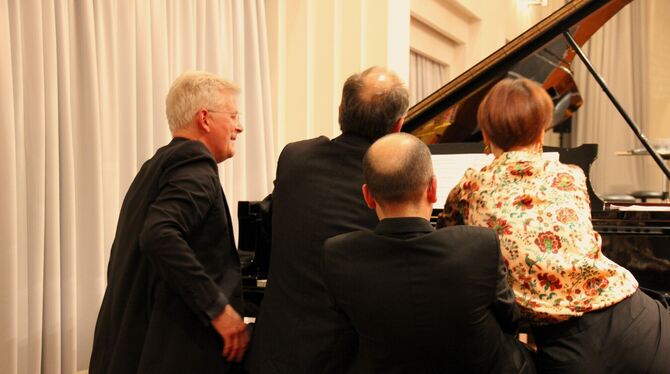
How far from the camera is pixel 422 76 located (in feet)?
25.5

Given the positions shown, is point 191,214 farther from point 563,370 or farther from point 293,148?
point 563,370

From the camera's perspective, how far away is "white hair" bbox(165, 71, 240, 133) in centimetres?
216

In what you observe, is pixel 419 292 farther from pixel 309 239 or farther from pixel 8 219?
pixel 8 219

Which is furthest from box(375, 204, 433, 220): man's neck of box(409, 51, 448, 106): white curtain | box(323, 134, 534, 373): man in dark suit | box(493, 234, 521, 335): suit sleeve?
box(409, 51, 448, 106): white curtain

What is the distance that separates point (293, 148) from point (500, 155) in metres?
0.60

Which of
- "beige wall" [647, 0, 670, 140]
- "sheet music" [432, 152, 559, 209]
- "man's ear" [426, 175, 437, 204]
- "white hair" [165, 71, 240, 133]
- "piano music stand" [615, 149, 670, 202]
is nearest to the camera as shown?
"man's ear" [426, 175, 437, 204]

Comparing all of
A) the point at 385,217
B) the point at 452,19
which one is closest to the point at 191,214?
the point at 385,217

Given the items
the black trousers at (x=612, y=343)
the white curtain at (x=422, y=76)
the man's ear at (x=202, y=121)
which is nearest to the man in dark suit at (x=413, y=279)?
the black trousers at (x=612, y=343)

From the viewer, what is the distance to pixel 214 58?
432 cm

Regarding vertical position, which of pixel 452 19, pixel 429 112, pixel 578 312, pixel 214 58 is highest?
pixel 452 19

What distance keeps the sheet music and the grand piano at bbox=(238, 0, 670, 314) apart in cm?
23

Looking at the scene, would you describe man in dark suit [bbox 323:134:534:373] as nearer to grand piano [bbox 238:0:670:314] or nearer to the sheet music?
grand piano [bbox 238:0:670:314]

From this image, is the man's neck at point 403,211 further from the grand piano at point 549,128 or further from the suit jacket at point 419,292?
the grand piano at point 549,128

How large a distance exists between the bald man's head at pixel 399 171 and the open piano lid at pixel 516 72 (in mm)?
1573
